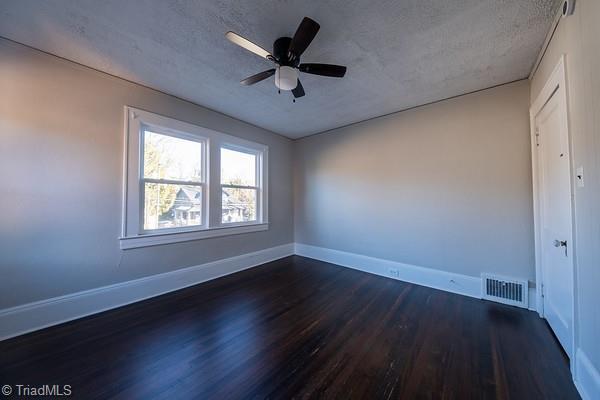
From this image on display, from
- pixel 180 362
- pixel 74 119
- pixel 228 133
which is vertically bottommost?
pixel 180 362

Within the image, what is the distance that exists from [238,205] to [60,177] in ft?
7.28

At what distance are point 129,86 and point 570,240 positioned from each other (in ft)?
15.1

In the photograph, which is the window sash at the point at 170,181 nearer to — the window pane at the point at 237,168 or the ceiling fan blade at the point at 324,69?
the window pane at the point at 237,168

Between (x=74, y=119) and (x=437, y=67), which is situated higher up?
(x=437, y=67)

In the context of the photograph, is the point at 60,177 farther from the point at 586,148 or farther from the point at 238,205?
the point at 586,148

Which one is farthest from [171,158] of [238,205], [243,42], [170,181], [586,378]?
[586,378]

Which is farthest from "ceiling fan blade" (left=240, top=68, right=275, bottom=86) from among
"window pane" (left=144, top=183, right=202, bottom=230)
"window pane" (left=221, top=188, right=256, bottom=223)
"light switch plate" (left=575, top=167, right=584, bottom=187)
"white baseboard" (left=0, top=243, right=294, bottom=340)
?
"white baseboard" (left=0, top=243, right=294, bottom=340)

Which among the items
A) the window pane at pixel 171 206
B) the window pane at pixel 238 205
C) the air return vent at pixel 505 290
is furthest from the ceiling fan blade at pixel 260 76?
the air return vent at pixel 505 290

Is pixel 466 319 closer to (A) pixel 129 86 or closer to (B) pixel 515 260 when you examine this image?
(B) pixel 515 260

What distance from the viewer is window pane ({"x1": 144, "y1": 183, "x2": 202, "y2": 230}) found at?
280 cm

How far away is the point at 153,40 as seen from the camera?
1912mm

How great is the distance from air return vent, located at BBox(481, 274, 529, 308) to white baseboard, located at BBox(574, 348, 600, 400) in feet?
3.99

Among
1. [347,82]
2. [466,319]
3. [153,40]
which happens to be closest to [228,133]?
[153,40]

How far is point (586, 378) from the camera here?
1281 millimetres
